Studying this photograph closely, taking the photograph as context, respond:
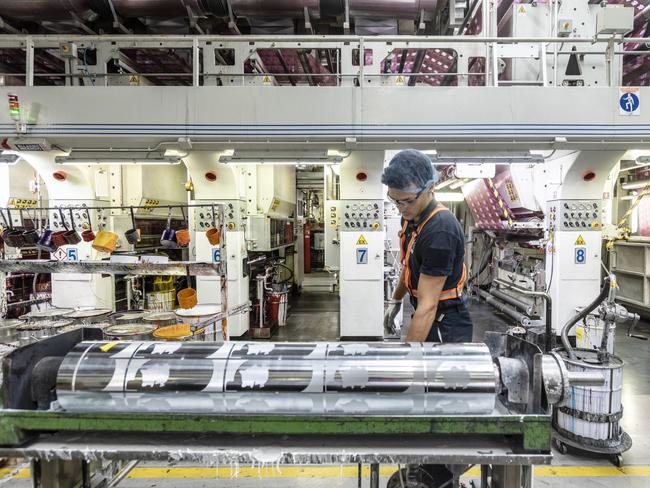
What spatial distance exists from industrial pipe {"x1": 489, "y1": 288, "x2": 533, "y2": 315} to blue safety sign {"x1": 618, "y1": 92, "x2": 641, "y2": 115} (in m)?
2.96

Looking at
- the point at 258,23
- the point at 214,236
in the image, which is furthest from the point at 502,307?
the point at 258,23

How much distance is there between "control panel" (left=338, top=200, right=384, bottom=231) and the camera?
15.7ft

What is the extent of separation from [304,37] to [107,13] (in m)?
2.65

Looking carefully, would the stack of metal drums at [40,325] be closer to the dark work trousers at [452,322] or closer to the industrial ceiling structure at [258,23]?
the industrial ceiling structure at [258,23]

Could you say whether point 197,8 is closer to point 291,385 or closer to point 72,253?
point 72,253

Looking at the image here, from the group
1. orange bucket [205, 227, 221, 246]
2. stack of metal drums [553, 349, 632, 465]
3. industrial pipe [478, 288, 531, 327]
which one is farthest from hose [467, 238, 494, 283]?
orange bucket [205, 227, 221, 246]

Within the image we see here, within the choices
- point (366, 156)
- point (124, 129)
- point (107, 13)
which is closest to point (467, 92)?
point (366, 156)

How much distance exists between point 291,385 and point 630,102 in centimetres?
459

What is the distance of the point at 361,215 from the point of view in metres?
4.79

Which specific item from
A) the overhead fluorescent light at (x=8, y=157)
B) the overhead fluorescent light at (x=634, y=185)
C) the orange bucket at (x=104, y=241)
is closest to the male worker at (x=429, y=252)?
the orange bucket at (x=104, y=241)

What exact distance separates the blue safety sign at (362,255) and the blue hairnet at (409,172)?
3123 millimetres

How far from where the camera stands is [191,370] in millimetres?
1314

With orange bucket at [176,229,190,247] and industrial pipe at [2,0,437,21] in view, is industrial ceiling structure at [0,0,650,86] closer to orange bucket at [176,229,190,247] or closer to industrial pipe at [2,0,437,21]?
industrial pipe at [2,0,437,21]

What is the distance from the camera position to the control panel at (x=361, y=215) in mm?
4785
